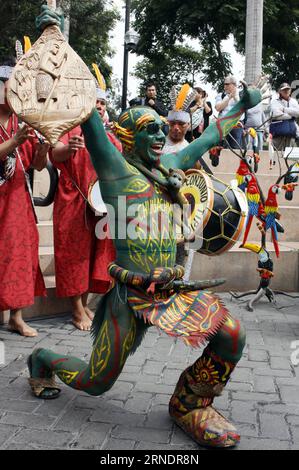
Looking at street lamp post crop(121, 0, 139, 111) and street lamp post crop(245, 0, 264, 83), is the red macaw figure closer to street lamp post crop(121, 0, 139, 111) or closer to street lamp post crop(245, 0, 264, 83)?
street lamp post crop(245, 0, 264, 83)

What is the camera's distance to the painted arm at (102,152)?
2.36 metres

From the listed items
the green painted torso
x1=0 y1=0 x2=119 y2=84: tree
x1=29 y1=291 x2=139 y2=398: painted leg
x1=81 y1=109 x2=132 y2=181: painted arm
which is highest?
x1=0 y1=0 x2=119 y2=84: tree

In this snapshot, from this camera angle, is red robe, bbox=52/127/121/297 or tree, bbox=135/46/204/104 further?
tree, bbox=135/46/204/104

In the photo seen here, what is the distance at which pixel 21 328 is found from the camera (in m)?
4.14

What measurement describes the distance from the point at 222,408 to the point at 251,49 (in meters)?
11.1

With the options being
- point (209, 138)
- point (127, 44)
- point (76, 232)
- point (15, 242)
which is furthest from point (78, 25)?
point (209, 138)

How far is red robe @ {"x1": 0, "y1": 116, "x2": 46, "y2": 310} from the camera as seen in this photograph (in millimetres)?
3943

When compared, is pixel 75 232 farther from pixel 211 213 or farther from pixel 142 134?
pixel 142 134

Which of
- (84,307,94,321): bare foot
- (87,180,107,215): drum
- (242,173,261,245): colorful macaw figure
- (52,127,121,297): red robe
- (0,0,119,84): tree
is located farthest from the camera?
(0,0,119,84): tree

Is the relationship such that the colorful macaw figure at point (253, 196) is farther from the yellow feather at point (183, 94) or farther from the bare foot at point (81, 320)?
the yellow feather at point (183, 94)

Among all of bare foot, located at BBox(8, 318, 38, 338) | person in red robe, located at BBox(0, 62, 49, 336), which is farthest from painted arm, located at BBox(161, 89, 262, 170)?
bare foot, located at BBox(8, 318, 38, 338)

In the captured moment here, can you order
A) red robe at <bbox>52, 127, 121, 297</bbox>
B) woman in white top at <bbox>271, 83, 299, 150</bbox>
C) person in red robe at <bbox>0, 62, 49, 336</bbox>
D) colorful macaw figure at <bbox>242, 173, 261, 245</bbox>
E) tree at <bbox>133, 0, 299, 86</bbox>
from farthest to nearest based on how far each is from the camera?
tree at <bbox>133, 0, 299, 86</bbox> < woman in white top at <bbox>271, 83, 299, 150</bbox> < colorful macaw figure at <bbox>242, 173, 261, 245</bbox> < red robe at <bbox>52, 127, 121, 297</bbox> < person in red robe at <bbox>0, 62, 49, 336</bbox>

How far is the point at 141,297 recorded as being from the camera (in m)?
2.45
